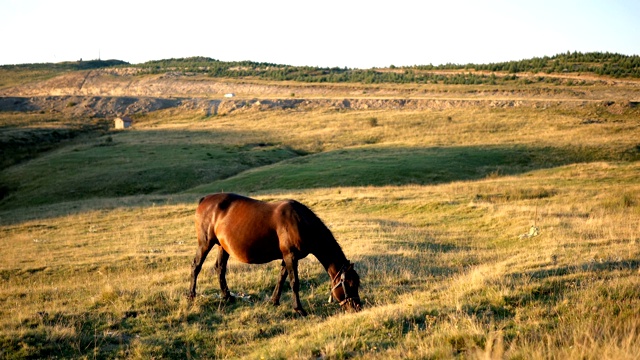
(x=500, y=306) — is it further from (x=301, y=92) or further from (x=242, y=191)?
(x=301, y=92)

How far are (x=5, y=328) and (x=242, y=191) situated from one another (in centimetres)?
3180

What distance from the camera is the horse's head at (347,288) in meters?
10.9

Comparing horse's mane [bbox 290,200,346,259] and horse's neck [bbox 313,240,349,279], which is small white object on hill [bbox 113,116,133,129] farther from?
horse's neck [bbox 313,240,349,279]

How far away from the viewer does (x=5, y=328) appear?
10227mm

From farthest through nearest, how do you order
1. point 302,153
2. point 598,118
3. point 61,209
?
point 598,118
point 302,153
point 61,209

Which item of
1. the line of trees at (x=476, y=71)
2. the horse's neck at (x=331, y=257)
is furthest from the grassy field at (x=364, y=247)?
the line of trees at (x=476, y=71)

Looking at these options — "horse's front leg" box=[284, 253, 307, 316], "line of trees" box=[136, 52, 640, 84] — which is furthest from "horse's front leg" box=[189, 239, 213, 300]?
"line of trees" box=[136, 52, 640, 84]

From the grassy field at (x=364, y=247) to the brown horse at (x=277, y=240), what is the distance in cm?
61

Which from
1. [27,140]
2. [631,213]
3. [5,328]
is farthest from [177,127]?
[5,328]

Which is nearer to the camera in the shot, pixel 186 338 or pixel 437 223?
pixel 186 338

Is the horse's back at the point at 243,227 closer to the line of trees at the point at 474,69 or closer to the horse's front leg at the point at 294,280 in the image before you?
the horse's front leg at the point at 294,280

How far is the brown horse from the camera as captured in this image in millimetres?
11172

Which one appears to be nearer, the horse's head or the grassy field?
the grassy field

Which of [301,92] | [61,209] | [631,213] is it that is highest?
[301,92]
